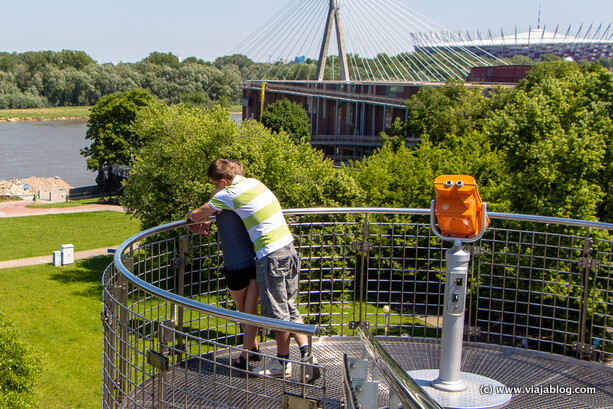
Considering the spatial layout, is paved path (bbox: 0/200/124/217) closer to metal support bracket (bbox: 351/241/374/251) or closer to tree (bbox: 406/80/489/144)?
tree (bbox: 406/80/489/144)

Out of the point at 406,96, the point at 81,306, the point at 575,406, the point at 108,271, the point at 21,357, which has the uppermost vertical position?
the point at 406,96

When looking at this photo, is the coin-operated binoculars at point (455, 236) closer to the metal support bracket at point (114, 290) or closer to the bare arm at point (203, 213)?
the bare arm at point (203, 213)

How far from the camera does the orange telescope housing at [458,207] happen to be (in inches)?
165

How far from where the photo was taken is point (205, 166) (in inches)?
995

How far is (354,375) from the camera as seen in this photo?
11.2 ft

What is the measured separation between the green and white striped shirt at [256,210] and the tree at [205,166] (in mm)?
18804

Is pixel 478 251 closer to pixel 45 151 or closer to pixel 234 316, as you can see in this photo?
pixel 234 316

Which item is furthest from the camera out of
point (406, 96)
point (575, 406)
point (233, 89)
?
point (233, 89)

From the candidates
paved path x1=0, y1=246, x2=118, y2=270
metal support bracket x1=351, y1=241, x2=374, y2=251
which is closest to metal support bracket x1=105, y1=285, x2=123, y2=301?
metal support bracket x1=351, y1=241, x2=374, y2=251

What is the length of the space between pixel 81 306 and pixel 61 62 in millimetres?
120864

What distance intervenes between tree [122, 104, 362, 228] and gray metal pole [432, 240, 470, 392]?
18929 mm

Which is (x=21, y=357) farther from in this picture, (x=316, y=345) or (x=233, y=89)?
(x=233, y=89)

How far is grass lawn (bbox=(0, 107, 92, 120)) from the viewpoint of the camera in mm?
101625

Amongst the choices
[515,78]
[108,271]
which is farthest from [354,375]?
[515,78]
